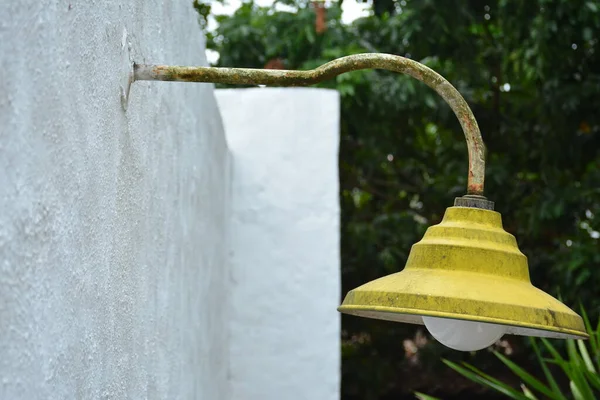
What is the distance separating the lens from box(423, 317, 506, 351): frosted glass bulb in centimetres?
128

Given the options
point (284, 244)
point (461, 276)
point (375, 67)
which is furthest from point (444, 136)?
point (461, 276)

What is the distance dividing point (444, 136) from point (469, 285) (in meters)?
5.93

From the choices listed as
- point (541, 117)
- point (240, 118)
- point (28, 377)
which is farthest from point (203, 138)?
point (541, 117)

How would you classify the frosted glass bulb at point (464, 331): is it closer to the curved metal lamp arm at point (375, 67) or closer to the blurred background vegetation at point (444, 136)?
the curved metal lamp arm at point (375, 67)

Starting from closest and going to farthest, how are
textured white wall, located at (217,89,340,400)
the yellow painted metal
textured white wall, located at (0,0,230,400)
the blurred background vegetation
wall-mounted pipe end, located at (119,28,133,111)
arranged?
textured white wall, located at (0,0,230,400) → the yellow painted metal → wall-mounted pipe end, located at (119,28,133,111) → textured white wall, located at (217,89,340,400) → the blurred background vegetation

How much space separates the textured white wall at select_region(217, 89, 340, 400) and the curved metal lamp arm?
260 centimetres

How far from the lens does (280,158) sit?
4.06 m

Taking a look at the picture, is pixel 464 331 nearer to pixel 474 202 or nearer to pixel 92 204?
pixel 474 202

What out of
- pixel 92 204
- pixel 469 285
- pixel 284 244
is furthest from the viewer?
pixel 284 244

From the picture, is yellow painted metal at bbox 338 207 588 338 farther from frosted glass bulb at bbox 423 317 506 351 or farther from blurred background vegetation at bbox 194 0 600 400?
blurred background vegetation at bbox 194 0 600 400

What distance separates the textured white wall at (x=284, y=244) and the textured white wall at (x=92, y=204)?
4.92 feet

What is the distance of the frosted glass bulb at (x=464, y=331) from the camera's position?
4.19 feet

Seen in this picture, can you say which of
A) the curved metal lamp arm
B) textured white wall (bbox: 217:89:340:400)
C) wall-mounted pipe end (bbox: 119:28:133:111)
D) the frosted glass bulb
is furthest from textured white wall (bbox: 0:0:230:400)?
textured white wall (bbox: 217:89:340:400)

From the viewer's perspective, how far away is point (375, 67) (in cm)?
137
